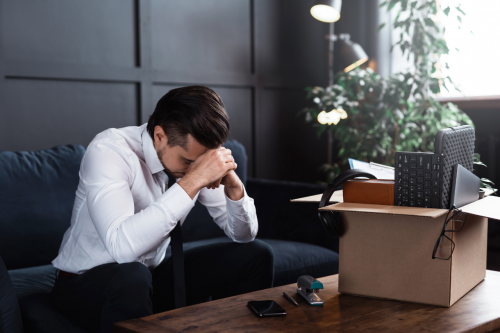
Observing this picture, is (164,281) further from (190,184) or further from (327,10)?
(327,10)

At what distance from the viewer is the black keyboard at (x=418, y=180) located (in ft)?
3.29

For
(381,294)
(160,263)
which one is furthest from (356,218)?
(160,263)

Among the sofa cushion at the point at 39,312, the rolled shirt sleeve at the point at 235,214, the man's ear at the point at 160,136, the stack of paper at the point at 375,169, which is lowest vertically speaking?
the sofa cushion at the point at 39,312

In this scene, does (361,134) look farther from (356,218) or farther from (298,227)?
(356,218)

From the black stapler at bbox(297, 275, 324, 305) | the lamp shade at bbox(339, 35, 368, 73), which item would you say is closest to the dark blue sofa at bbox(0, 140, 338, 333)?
the black stapler at bbox(297, 275, 324, 305)

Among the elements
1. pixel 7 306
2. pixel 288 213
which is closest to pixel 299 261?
pixel 288 213

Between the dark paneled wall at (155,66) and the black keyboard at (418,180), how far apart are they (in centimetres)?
177

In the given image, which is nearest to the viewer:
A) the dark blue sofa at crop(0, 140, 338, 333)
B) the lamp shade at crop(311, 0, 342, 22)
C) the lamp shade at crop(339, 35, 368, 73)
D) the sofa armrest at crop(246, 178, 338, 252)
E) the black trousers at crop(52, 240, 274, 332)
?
the black trousers at crop(52, 240, 274, 332)

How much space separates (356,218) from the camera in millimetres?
1079

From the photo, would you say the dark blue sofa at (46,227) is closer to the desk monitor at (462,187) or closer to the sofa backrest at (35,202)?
the sofa backrest at (35,202)

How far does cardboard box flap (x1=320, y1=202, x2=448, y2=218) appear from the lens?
37.2 inches

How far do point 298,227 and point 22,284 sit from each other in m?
1.13

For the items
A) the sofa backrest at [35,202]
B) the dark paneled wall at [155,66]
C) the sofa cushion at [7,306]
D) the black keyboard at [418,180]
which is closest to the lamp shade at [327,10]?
the dark paneled wall at [155,66]

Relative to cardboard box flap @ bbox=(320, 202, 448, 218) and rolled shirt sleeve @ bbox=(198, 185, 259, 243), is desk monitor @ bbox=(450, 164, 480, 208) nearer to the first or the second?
cardboard box flap @ bbox=(320, 202, 448, 218)
